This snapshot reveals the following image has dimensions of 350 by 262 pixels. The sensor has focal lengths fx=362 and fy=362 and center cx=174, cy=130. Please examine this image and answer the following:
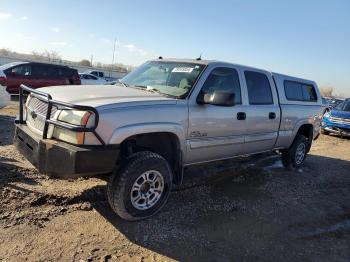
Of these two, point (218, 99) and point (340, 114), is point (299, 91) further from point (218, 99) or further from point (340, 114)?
point (340, 114)

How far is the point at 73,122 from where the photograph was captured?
3.73 m

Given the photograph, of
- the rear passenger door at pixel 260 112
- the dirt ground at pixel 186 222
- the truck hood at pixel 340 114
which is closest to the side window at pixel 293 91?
the rear passenger door at pixel 260 112

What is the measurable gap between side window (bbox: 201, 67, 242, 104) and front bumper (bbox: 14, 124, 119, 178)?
1736 millimetres

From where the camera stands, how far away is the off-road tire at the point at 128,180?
3963mm

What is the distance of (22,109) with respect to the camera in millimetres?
4617

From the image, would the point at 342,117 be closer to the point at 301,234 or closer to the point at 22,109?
the point at 301,234

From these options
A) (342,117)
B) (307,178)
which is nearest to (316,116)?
(307,178)

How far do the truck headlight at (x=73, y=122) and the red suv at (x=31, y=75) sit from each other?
13244 millimetres

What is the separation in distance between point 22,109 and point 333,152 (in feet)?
29.5

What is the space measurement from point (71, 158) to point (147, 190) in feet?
3.72

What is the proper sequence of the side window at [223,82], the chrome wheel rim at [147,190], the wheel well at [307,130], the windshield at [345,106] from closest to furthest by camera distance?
1. the chrome wheel rim at [147,190]
2. the side window at [223,82]
3. the wheel well at [307,130]
4. the windshield at [345,106]

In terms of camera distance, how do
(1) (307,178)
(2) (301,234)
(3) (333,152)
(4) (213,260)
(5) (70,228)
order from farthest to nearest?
(3) (333,152), (1) (307,178), (2) (301,234), (5) (70,228), (4) (213,260)

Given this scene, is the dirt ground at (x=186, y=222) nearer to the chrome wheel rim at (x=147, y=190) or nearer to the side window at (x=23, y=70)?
the chrome wheel rim at (x=147, y=190)

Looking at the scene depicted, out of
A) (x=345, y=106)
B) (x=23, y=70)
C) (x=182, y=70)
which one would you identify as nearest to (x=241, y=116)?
(x=182, y=70)
